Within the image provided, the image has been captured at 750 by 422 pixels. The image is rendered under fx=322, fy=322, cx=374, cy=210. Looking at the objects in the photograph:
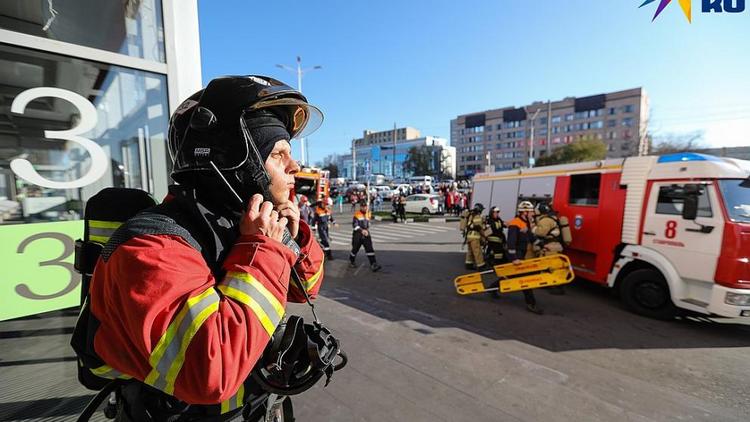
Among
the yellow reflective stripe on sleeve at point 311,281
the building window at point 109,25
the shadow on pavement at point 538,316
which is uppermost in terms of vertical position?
the building window at point 109,25

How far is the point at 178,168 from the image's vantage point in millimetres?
1226

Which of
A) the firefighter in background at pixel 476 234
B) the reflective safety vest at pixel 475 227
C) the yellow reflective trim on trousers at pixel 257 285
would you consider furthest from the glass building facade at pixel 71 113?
the reflective safety vest at pixel 475 227

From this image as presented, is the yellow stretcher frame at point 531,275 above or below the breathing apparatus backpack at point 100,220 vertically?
below

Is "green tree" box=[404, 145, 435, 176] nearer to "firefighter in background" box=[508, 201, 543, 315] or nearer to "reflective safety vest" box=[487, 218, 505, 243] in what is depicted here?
"reflective safety vest" box=[487, 218, 505, 243]

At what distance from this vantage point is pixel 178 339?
0.81 m

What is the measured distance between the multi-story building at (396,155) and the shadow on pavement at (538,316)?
52.4 meters

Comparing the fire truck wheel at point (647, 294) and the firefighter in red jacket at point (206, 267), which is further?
the fire truck wheel at point (647, 294)

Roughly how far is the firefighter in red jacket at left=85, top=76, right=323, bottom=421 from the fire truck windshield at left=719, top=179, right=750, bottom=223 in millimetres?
5867

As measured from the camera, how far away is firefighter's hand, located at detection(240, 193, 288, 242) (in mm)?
1029

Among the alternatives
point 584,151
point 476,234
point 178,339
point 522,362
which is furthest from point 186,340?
point 584,151

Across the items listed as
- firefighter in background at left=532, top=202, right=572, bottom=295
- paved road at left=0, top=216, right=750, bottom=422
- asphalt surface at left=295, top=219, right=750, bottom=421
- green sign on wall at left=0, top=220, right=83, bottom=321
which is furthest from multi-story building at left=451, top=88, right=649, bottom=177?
green sign on wall at left=0, top=220, right=83, bottom=321

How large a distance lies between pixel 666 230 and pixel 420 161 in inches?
2927

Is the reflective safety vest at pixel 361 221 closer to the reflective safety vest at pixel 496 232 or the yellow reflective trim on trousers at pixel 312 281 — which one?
the reflective safety vest at pixel 496 232

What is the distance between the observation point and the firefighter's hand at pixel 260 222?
1029 millimetres
